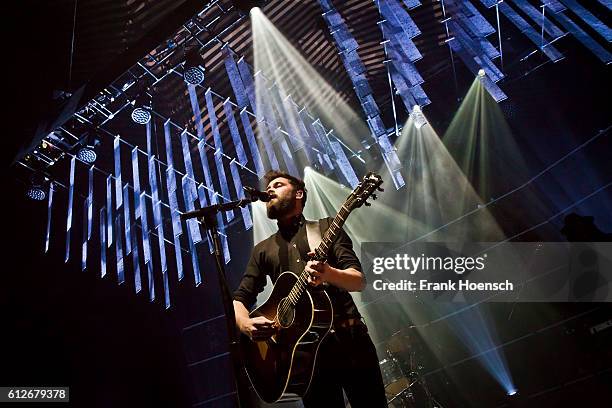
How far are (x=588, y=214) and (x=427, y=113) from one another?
2.47 metres

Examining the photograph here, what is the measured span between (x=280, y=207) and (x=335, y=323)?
72 cm

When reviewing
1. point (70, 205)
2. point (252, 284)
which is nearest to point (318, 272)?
point (252, 284)

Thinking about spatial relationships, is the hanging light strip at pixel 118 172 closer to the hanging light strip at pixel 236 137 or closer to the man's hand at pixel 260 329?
the hanging light strip at pixel 236 137

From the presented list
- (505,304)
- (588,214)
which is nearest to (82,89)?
(505,304)

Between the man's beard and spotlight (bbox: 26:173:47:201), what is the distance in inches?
202

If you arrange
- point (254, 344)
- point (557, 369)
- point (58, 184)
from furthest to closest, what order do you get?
point (58, 184) < point (557, 369) < point (254, 344)

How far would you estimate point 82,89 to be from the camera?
6.00 metres

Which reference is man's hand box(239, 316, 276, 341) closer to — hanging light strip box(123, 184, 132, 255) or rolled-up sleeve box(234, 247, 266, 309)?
rolled-up sleeve box(234, 247, 266, 309)

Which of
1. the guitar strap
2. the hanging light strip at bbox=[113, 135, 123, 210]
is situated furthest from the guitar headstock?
the hanging light strip at bbox=[113, 135, 123, 210]

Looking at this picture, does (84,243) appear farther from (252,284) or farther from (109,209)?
(252,284)

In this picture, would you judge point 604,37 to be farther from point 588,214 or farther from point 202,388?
point 202,388

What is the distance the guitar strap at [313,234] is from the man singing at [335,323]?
23 mm

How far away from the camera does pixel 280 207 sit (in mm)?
2848

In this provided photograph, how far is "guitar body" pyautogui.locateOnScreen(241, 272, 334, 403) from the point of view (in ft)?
8.09
